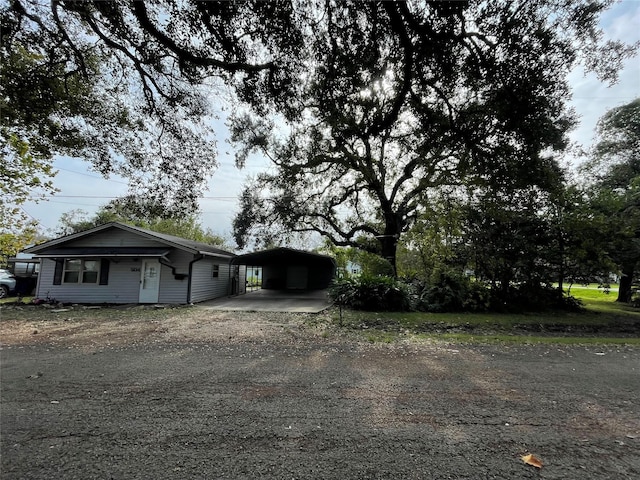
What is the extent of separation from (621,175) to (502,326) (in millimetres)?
13555

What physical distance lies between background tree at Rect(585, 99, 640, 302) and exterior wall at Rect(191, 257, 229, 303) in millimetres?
16462

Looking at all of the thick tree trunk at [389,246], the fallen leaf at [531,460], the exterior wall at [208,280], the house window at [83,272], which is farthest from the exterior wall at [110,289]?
the fallen leaf at [531,460]

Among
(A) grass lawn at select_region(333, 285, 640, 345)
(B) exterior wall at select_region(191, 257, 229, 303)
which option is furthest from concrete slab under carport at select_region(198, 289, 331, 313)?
(A) grass lawn at select_region(333, 285, 640, 345)

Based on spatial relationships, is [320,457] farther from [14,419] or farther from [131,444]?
[14,419]

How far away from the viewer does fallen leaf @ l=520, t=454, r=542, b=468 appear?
2201 millimetres

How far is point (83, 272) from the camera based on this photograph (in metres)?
13.3

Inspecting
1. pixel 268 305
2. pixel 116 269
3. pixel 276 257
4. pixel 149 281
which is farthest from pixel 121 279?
pixel 276 257

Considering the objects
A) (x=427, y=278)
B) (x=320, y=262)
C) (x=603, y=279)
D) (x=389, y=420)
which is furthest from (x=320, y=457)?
(x=320, y=262)

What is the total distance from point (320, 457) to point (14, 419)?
2.80 m

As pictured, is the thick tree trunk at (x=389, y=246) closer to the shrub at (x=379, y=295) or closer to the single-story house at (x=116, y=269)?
the shrub at (x=379, y=295)

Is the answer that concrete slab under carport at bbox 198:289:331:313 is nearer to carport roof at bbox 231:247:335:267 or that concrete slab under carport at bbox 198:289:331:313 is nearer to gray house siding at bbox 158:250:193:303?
gray house siding at bbox 158:250:193:303

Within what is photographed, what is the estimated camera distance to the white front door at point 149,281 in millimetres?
13125

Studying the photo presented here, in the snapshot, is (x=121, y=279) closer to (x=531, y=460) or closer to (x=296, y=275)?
(x=296, y=275)

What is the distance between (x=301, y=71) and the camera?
579 cm
